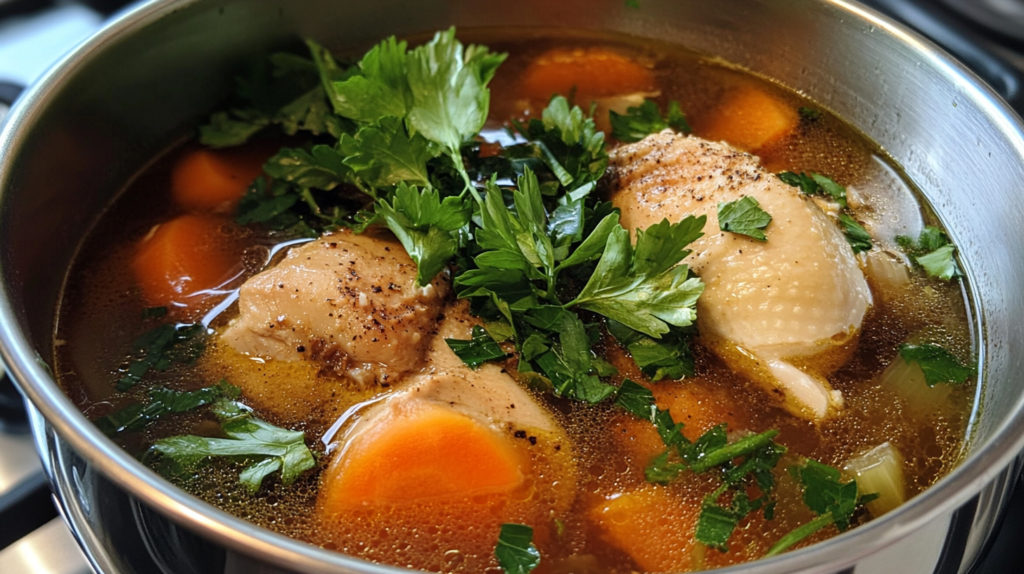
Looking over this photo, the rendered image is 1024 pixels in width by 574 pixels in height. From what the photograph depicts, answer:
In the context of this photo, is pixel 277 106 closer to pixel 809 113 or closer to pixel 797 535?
pixel 809 113

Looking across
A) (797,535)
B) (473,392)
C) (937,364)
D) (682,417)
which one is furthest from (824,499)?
(473,392)

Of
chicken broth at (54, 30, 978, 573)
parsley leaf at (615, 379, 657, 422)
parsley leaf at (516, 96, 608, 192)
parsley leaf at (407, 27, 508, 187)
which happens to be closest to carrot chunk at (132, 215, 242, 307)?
chicken broth at (54, 30, 978, 573)

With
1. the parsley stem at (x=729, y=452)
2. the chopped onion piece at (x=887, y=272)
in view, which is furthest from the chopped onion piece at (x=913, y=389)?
the parsley stem at (x=729, y=452)

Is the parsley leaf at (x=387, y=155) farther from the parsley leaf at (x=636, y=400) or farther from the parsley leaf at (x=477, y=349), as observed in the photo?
the parsley leaf at (x=636, y=400)

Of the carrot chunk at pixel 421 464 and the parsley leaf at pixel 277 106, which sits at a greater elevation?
the parsley leaf at pixel 277 106

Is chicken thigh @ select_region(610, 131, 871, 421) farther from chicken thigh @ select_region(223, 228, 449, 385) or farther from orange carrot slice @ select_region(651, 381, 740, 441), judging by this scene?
chicken thigh @ select_region(223, 228, 449, 385)
